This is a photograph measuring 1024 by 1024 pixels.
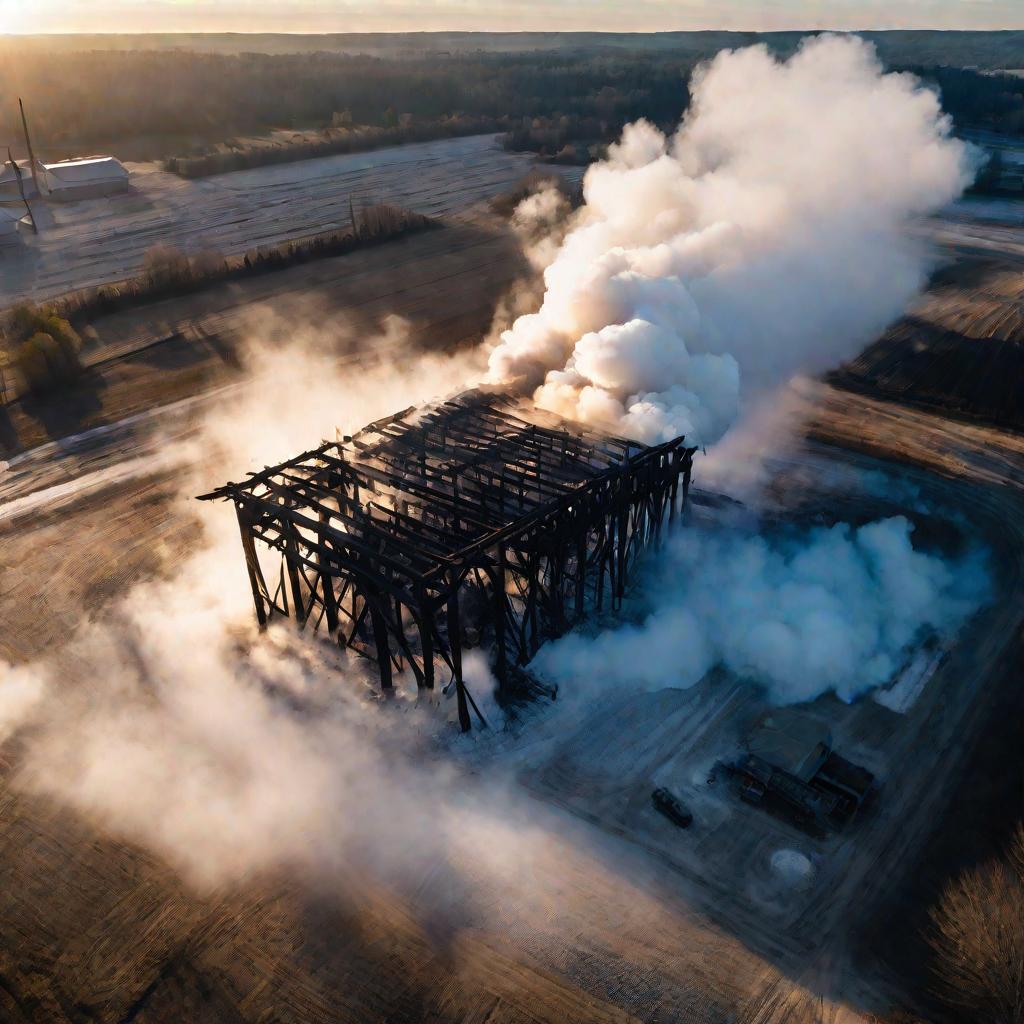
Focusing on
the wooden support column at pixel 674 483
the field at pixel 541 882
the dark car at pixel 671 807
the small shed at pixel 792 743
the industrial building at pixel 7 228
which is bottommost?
the field at pixel 541 882

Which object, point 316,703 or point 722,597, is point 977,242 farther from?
point 316,703

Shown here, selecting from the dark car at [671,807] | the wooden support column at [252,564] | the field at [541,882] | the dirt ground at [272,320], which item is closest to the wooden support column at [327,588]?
the wooden support column at [252,564]

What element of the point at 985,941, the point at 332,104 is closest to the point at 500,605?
the point at 985,941

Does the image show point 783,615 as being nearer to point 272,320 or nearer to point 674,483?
point 674,483

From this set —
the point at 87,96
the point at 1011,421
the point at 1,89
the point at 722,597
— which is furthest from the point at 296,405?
the point at 1,89

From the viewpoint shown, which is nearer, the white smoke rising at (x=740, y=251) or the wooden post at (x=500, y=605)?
the wooden post at (x=500, y=605)

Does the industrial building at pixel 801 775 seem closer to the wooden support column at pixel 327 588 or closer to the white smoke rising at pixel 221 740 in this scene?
the white smoke rising at pixel 221 740
